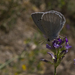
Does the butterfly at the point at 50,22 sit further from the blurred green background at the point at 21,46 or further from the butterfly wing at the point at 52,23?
the blurred green background at the point at 21,46

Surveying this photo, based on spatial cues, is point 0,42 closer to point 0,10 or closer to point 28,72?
point 0,10

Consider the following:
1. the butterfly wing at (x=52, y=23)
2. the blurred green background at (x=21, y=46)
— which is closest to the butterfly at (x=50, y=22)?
the butterfly wing at (x=52, y=23)

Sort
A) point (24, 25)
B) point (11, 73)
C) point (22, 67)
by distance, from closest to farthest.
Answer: point (11, 73) < point (22, 67) < point (24, 25)

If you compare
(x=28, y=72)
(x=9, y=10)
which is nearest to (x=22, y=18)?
(x=9, y=10)

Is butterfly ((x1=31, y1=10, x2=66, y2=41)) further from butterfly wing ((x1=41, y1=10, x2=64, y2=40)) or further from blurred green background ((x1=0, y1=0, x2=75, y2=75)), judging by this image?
blurred green background ((x1=0, y1=0, x2=75, y2=75))

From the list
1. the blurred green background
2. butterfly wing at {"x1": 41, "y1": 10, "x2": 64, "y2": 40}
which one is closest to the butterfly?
butterfly wing at {"x1": 41, "y1": 10, "x2": 64, "y2": 40}

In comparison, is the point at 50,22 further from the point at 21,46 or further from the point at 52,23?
the point at 21,46

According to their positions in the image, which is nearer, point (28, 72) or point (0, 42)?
point (28, 72)
